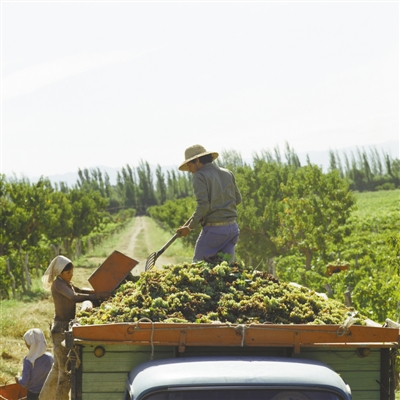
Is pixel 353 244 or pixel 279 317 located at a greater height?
pixel 279 317

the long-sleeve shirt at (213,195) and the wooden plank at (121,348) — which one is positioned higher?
the long-sleeve shirt at (213,195)

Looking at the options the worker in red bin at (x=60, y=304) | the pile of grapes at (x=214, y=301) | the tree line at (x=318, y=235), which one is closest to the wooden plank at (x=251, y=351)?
the pile of grapes at (x=214, y=301)

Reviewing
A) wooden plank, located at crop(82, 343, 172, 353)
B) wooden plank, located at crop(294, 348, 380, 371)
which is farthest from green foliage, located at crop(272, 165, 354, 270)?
wooden plank, located at crop(82, 343, 172, 353)

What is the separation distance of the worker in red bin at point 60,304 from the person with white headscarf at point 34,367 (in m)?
0.98

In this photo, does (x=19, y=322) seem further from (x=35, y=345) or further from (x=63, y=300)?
(x=63, y=300)

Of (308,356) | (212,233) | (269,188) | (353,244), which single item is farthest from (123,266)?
(269,188)

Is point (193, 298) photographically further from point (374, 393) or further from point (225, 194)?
point (225, 194)

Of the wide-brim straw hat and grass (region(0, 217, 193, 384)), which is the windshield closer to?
the wide-brim straw hat

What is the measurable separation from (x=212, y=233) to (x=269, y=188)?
62.5 ft

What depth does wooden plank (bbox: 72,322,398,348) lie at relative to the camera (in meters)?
3.55

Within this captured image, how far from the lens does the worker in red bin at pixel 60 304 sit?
521cm

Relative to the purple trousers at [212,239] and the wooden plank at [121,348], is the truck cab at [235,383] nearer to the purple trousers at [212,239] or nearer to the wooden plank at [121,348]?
the wooden plank at [121,348]

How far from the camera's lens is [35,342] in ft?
21.2

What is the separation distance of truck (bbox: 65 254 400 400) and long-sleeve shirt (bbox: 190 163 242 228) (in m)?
2.59
